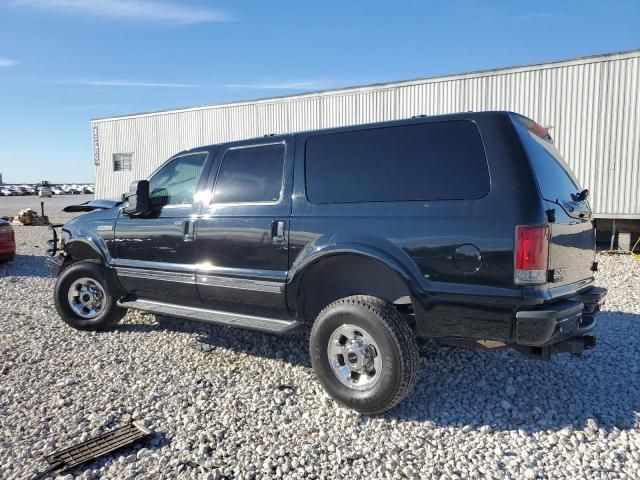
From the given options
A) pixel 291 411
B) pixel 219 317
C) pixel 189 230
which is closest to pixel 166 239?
pixel 189 230

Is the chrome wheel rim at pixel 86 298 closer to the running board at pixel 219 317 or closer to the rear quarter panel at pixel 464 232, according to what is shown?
the running board at pixel 219 317

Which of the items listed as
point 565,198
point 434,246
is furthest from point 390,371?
point 565,198

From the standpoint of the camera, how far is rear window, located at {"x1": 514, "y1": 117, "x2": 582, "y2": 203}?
3059mm

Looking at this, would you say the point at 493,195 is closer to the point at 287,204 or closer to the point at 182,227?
the point at 287,204

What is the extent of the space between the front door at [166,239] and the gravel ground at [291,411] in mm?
618

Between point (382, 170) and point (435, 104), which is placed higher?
point (435, 104)

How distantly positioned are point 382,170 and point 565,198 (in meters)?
1.28

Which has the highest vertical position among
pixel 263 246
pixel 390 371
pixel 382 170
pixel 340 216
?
pixel 382 170

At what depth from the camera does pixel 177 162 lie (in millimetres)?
4805

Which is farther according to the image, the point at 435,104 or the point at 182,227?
the point at 435,104

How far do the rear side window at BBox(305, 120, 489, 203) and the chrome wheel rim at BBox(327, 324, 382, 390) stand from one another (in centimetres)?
96

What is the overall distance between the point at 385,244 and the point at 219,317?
1714 millimetres

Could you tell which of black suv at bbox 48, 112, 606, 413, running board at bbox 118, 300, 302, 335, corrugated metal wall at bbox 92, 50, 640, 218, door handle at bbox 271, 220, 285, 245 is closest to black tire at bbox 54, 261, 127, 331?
running board at bbox 118, 300, 302, 335

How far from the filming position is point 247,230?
13.1 feet
